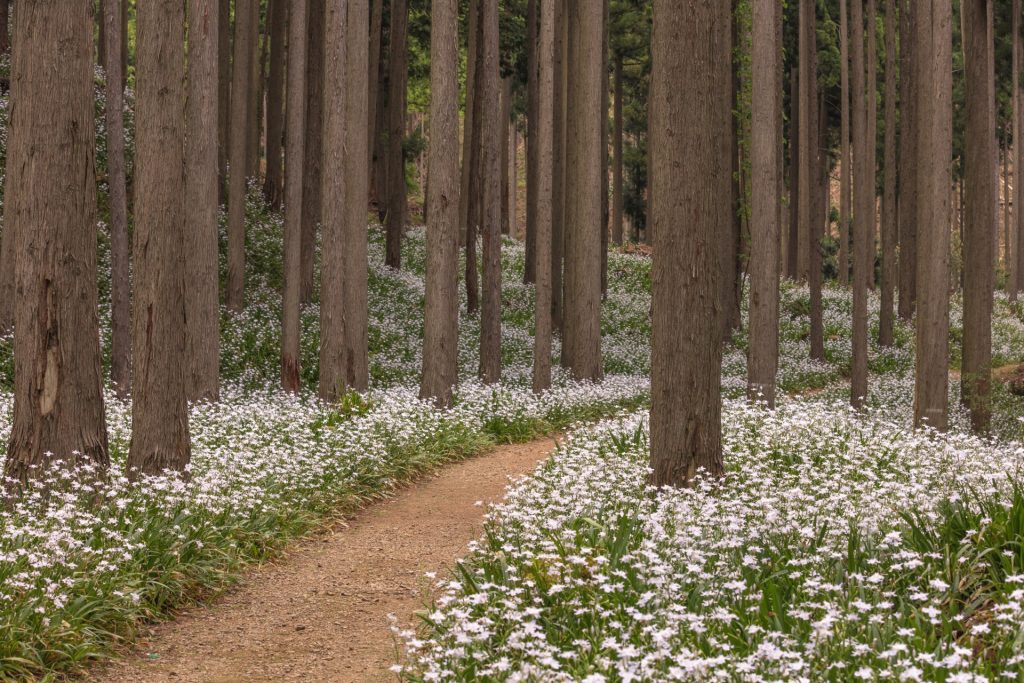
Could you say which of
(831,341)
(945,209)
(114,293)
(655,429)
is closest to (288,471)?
(655,429)

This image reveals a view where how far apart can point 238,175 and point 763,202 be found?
11.0 meters

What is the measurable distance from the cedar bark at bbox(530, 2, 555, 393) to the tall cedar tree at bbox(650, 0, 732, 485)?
27.8ft

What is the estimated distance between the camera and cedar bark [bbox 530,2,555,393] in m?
16.2

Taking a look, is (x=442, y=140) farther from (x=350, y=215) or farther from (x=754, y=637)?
(x=754, y=637)

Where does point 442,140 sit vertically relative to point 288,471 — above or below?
above

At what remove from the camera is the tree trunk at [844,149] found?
2316 centimetres

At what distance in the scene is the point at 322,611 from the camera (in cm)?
686

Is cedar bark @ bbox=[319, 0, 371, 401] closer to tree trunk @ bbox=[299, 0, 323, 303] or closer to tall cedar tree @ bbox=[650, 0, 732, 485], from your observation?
tree trunk @ bbox=[299, 0, 323, 303]

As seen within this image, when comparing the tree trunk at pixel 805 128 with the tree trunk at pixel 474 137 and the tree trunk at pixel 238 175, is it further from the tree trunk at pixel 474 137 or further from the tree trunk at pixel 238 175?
the tree trunk at pixel 238 175

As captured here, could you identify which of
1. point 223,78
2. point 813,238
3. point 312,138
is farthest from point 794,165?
point 312,138

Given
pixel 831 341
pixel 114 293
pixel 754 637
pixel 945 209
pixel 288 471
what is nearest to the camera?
pixel 754 637

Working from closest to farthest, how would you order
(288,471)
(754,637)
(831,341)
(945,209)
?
1. (754,637)
2. (288,471)
3. (945,209)
4. (831,341)

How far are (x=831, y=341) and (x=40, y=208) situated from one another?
25117 mm

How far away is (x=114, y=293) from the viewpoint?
14898 millimetres
